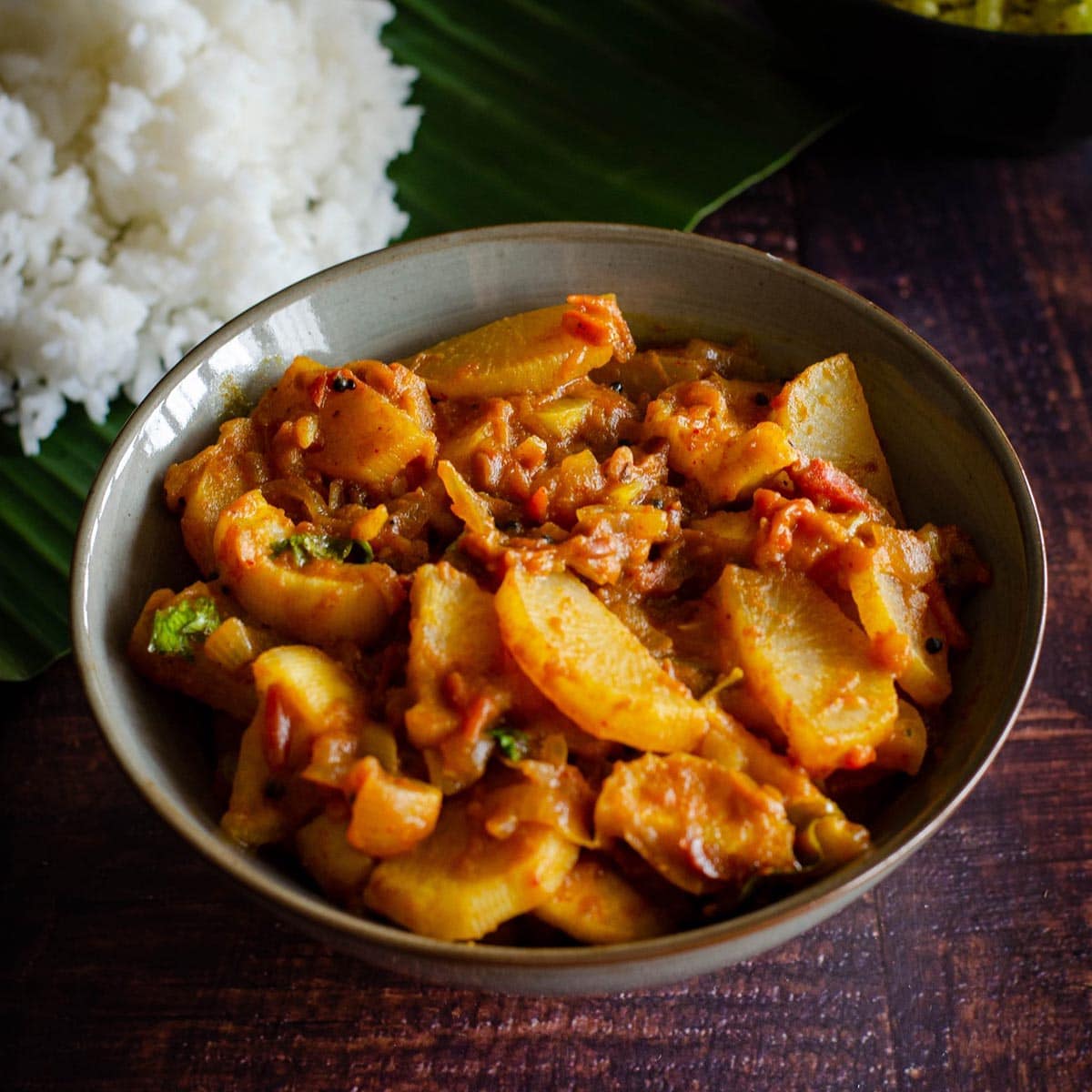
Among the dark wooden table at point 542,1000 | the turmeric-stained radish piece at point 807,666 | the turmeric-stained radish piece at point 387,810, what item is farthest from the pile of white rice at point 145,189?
the turmeric-stained radish piece at point 807,666

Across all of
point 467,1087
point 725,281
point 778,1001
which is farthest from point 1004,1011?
point 725,281

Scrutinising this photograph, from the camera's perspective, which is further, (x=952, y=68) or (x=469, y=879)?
(x=952, y=68)

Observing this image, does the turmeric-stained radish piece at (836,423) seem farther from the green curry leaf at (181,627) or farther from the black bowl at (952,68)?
the black bowl at (952,68)

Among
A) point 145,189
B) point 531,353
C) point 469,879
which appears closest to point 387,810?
point 469,879

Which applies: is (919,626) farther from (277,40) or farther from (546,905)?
(277,40)

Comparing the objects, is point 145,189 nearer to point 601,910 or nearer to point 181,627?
point 181,627
